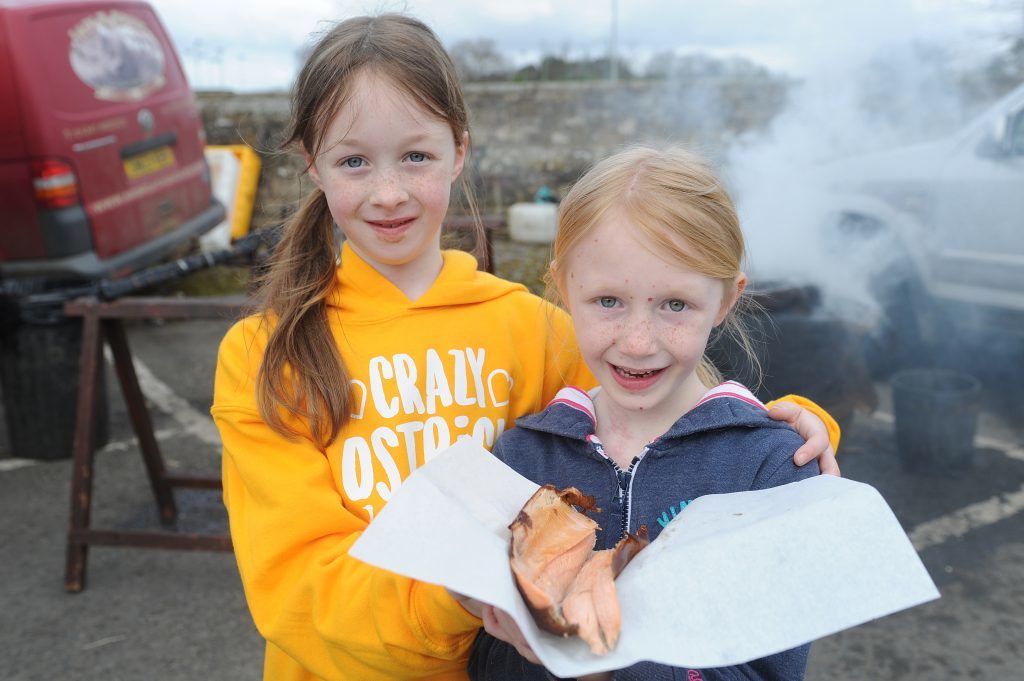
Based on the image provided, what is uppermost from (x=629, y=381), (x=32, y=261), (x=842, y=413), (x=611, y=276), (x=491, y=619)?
(x=611, y=276)

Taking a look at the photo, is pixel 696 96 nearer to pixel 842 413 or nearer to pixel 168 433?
pixel 842 413

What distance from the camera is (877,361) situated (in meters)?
5.33

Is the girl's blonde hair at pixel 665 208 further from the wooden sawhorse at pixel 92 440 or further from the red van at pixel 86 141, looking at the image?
the red van at pixel 86 141

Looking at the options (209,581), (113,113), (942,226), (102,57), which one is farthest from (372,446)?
(942,226)

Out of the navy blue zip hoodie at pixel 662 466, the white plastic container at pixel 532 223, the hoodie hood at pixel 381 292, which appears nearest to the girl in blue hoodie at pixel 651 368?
the navy blue zip hoodie at pixel 662 466

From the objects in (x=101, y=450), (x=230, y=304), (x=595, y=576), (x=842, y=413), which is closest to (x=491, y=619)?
(x=595, y=576)

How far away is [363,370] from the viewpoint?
149 cm

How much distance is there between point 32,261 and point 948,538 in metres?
4.55

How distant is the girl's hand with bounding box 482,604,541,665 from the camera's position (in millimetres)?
1009

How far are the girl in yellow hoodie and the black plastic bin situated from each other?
2957 mm

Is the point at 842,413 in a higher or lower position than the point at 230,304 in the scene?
lower

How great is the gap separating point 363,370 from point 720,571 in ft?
2.41

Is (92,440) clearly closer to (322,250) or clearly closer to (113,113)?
(322,250)

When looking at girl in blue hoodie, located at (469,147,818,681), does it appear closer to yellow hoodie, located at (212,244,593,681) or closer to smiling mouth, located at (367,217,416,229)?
yellow hoodie, located at (212,244,593,681)
